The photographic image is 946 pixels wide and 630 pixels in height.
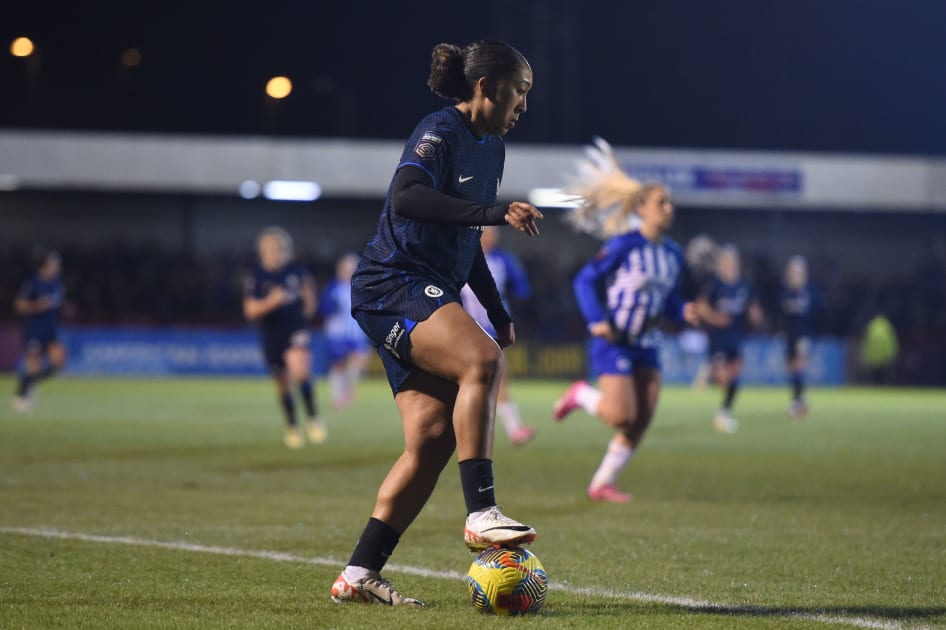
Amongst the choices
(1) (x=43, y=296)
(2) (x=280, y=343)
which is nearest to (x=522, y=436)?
(2) (x=280, y=343)

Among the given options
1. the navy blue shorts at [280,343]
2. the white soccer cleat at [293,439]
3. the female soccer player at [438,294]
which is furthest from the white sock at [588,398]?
the female soccer player at [438,294]

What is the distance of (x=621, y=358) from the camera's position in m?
9.28

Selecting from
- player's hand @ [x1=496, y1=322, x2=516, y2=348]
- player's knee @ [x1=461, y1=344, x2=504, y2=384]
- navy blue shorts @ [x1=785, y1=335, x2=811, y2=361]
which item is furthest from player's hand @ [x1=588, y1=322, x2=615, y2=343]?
navy blue shorts @ [x1=785, y1=335, x2=811, y2=361]

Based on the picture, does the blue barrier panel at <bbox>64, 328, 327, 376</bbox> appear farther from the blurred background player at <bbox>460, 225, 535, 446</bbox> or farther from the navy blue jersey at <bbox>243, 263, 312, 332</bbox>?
the navy blue jersey at <bbox>243, 263, 312, 332</bbox>

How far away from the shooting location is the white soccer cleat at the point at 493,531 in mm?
4391

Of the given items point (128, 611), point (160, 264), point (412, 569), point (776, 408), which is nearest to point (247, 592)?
point (128, 611)

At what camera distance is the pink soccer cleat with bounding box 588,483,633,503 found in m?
9.03

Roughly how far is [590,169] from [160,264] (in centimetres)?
2806

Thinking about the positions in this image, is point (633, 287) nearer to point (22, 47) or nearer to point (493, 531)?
point (493, 531)

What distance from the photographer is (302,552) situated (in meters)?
6.43

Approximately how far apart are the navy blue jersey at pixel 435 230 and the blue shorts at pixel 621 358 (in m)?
4.41

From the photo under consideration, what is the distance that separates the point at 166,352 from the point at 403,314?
27.4m

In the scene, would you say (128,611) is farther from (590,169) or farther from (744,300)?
(744,300)

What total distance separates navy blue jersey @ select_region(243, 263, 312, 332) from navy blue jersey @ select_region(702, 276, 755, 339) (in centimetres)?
717
